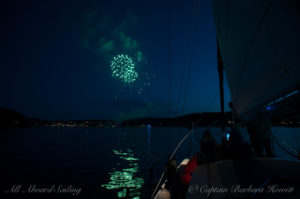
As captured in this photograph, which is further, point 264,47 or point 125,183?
point 125,183

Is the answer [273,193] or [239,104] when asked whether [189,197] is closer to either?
[273,193]

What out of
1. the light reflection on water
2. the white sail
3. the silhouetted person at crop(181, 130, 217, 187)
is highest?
the white sail

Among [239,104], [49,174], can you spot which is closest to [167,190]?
[239,104]

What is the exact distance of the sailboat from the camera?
183 centimetres

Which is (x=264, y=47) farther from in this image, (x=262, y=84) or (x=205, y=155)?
(x=205, y=155)

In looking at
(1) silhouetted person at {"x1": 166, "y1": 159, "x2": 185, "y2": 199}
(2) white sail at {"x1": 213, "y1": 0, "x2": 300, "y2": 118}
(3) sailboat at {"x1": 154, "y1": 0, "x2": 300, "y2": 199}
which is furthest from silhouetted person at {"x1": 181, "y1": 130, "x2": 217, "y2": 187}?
(2) white sail at {"x1": 213, "y1": 0, "x2": 300, "y2": 118}

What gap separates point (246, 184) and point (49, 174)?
788 inches

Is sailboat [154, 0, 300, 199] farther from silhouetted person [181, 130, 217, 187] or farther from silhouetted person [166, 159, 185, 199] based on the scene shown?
silhouetted person [166, 159, 185, 199]

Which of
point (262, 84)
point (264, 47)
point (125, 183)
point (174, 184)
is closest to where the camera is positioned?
point (264, 47)

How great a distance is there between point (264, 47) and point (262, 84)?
619mm

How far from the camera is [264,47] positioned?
90.6 inches

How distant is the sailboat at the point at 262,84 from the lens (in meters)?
1.83

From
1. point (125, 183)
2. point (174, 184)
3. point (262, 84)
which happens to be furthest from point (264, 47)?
point (125, 183)

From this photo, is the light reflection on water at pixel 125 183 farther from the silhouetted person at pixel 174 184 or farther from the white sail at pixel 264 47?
the white sail at pixel 264 47
